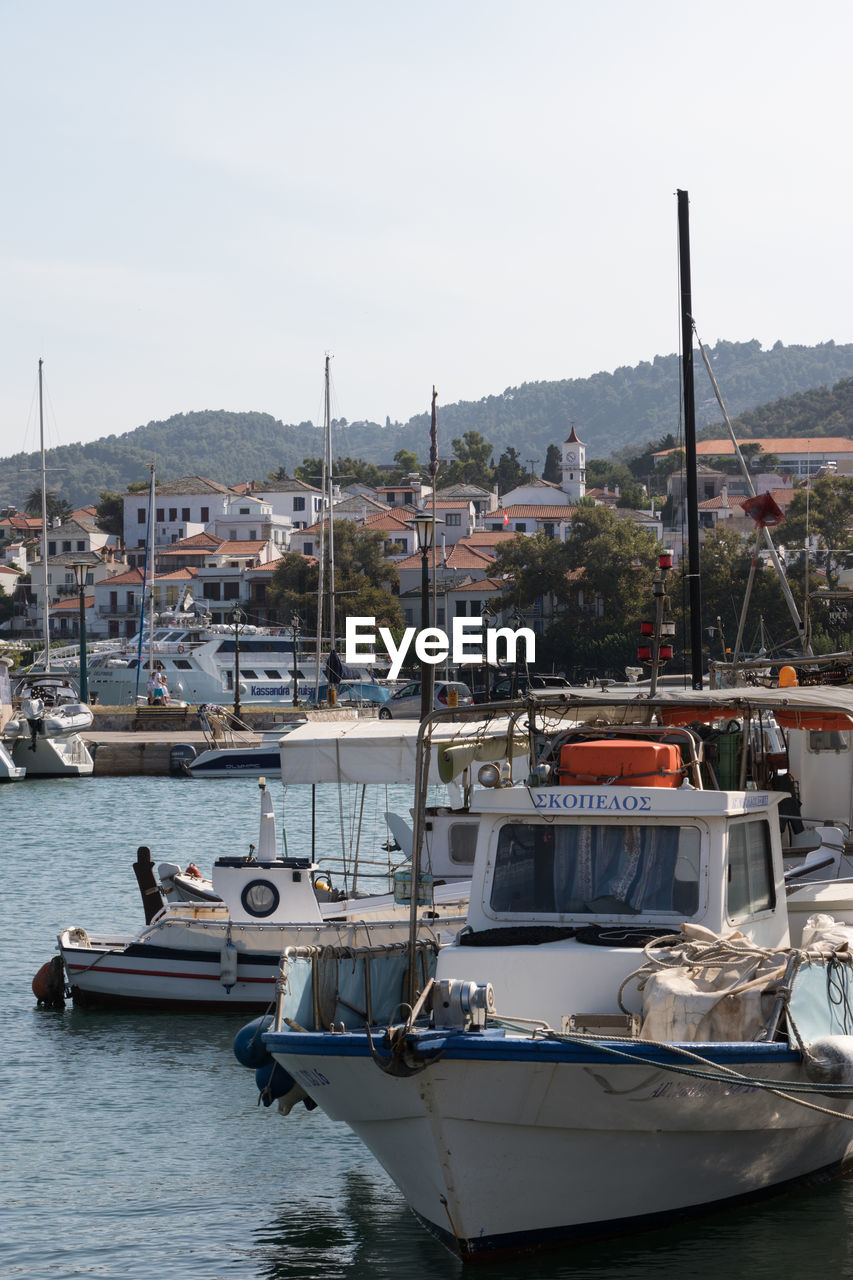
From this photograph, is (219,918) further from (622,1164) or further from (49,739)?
(49,739)

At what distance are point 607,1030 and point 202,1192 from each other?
172 inches

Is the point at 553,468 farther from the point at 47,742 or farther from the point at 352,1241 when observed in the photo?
the point at 352,1241

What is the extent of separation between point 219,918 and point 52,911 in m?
8.71

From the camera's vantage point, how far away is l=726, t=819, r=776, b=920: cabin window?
1147 centimetres

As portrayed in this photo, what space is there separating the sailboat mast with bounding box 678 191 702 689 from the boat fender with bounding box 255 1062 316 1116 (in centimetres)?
1152

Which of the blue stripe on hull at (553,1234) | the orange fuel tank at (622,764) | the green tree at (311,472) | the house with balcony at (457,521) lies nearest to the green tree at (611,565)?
the house with balcony at (457,521)

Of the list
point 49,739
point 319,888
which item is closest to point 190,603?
point 49,739

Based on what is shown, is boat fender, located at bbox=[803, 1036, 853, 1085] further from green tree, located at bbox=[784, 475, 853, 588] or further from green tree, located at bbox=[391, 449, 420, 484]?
green tree, located at bbox=[391, 449, 420, 484]

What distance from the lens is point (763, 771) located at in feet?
57.5

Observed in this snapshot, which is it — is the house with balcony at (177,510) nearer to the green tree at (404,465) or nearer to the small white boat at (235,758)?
the green tree at (404,465)

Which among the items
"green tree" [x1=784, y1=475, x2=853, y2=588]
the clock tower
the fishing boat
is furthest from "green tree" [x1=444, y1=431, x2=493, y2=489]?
the fishing boat

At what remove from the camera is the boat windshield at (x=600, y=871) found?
11273 mm

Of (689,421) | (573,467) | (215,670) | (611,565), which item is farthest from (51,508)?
(689,421)

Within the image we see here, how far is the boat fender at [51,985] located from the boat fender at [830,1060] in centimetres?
1187
